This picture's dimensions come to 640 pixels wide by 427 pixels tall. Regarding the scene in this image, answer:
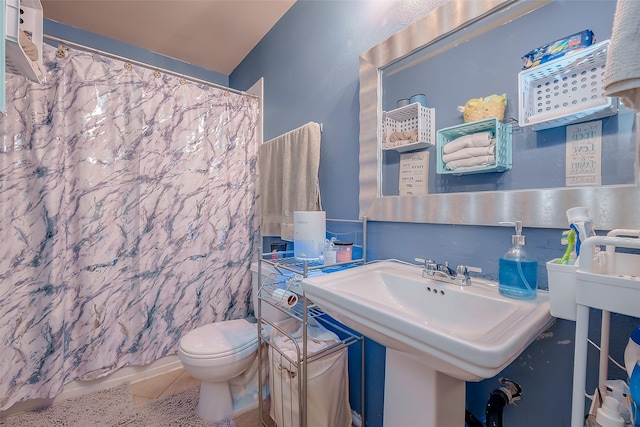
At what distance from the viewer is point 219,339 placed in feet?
4.68

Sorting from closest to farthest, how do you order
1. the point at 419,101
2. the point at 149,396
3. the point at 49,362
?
the point at 419,101 → the point at 49,362 → the point at 149,396

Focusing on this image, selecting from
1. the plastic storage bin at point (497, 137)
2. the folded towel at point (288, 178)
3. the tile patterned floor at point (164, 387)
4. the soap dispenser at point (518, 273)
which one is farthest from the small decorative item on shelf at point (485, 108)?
the tile patterned floor at point (164, 387)

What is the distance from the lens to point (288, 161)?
5.53 ft

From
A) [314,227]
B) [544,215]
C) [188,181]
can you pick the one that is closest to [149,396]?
[188,181]

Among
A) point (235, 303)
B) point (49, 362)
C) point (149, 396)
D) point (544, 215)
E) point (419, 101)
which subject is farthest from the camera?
point (235, 303)

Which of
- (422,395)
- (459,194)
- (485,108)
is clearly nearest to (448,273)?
(459,194)

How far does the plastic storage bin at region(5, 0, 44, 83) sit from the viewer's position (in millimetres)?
961

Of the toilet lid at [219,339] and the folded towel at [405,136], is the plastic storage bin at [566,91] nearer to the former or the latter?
the folded towel at [405,136]

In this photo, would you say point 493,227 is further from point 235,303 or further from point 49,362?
point 49,362

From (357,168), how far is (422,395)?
3.18 feet

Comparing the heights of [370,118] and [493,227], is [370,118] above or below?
above

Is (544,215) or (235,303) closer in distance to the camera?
(544,215)

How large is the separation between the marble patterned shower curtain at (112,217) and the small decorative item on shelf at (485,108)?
162 centimetres

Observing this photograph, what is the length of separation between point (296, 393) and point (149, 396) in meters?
1.11
